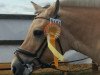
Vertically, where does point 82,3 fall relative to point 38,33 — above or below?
above

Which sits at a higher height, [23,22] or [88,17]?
[88,17]

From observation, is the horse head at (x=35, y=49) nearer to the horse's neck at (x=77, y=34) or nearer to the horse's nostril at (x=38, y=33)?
the horse's nostril at (x=38, y=33)

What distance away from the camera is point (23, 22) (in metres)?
5.13

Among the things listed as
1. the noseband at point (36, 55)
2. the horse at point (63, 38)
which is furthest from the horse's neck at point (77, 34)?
the noseband at point (36, 55)

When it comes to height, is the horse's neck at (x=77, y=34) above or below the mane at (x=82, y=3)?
below

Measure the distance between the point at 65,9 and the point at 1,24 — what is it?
172 cm

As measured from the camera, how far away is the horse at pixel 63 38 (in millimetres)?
3490

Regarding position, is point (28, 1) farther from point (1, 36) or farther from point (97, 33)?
point (97, 33)

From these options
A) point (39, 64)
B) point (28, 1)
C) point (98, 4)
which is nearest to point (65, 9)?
point (98, 4)

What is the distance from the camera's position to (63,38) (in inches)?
138

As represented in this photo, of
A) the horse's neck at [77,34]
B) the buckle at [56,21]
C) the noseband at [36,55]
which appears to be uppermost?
the buckle at [56,21]

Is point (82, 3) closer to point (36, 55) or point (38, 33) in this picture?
point (38, 33)

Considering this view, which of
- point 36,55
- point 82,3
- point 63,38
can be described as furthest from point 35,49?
point 82,3

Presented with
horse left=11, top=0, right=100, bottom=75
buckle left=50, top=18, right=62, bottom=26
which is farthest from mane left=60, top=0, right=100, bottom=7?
buckle left=50, top=18, right=62, bottom=26
